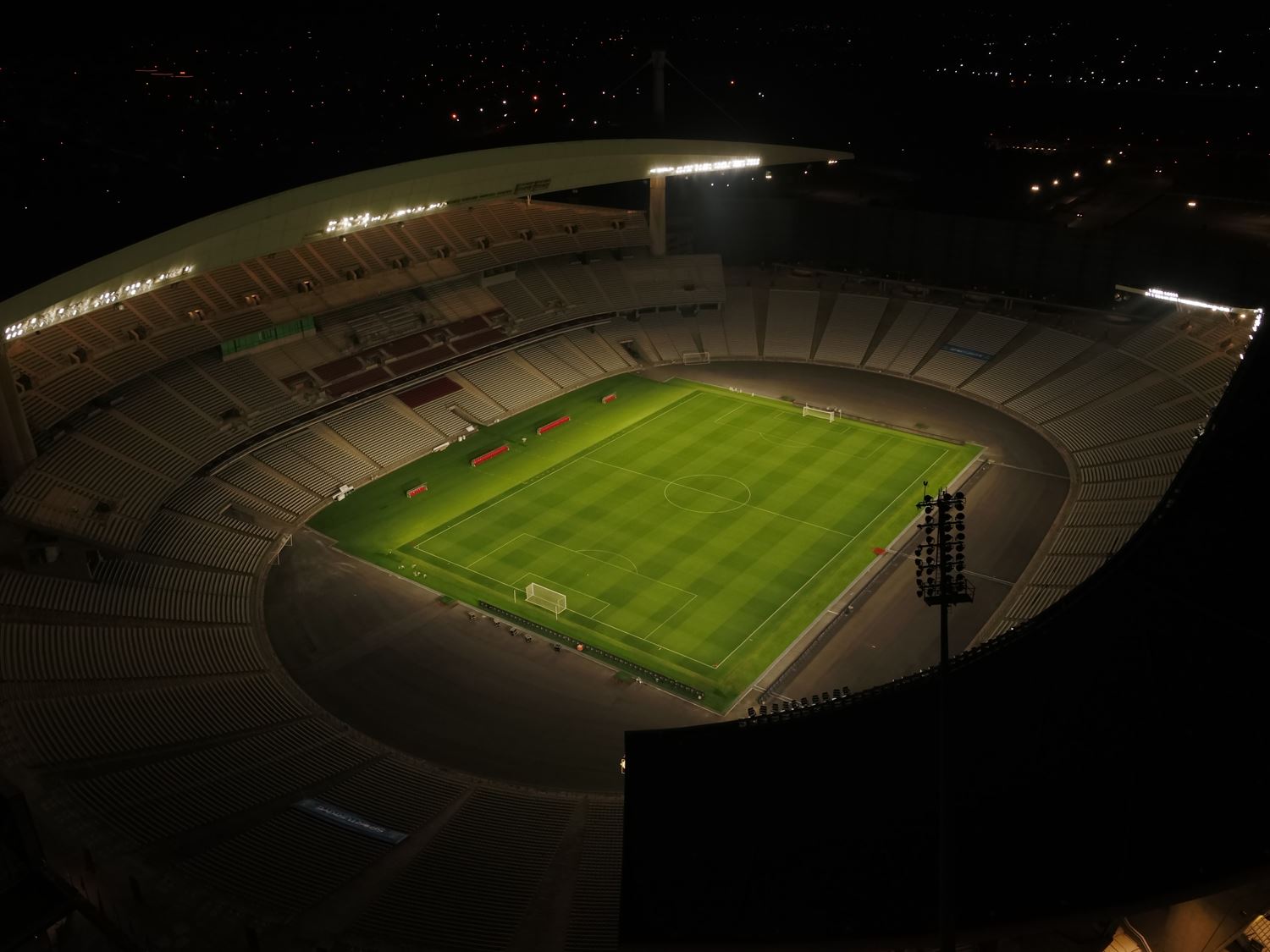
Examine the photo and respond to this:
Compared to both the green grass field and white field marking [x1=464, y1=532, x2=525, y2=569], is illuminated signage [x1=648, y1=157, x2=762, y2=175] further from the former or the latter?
white field marking [x1=464, y1=532, x2=525, y2=569]

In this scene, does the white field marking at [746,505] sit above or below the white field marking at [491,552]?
above

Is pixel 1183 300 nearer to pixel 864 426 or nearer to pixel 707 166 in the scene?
pixel 864 426

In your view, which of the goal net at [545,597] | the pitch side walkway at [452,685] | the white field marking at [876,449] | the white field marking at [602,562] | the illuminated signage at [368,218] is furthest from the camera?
the white field marking at [876,449]

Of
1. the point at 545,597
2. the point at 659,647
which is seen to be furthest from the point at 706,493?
the point at 659,647

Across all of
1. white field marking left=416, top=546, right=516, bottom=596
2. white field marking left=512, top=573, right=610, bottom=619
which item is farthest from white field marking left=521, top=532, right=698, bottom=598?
white field marking left=416, top=546, right=516, bottom=596

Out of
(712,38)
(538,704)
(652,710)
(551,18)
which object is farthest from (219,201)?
(712,38)

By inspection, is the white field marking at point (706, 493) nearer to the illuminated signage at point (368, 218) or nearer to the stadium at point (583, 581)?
the stadium at point (583, 581)

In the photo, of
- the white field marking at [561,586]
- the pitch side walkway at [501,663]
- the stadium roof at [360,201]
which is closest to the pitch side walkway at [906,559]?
the pitch side walkway at [501,663]
